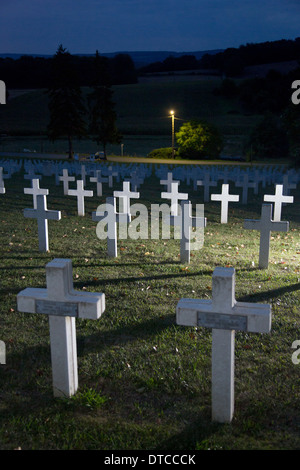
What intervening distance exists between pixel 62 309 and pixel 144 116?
269 feet

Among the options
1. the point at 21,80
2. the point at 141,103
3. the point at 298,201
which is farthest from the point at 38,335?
the point at 21,80

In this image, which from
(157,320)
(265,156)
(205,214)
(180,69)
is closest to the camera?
(157,320)

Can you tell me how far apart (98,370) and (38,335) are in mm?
1006

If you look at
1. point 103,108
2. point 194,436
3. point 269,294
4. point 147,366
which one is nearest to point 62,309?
point 147,366

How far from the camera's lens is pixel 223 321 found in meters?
3.31

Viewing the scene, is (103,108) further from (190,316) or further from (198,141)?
(190,316)

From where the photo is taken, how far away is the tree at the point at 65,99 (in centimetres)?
4462

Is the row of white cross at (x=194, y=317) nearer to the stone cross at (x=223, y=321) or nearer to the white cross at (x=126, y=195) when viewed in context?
the stone cross at (x=223, y=321)

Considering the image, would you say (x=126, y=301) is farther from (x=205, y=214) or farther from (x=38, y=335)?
(x=205, y=214)

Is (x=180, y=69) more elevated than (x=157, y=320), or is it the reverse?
(x=180, y=69)

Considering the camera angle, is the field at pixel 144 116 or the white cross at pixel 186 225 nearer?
the white cross at pixel 186 225

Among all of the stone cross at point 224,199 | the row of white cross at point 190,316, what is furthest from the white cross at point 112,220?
the row of white cross at point 190,316

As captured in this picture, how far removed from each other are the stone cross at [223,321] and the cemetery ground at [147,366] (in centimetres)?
22
